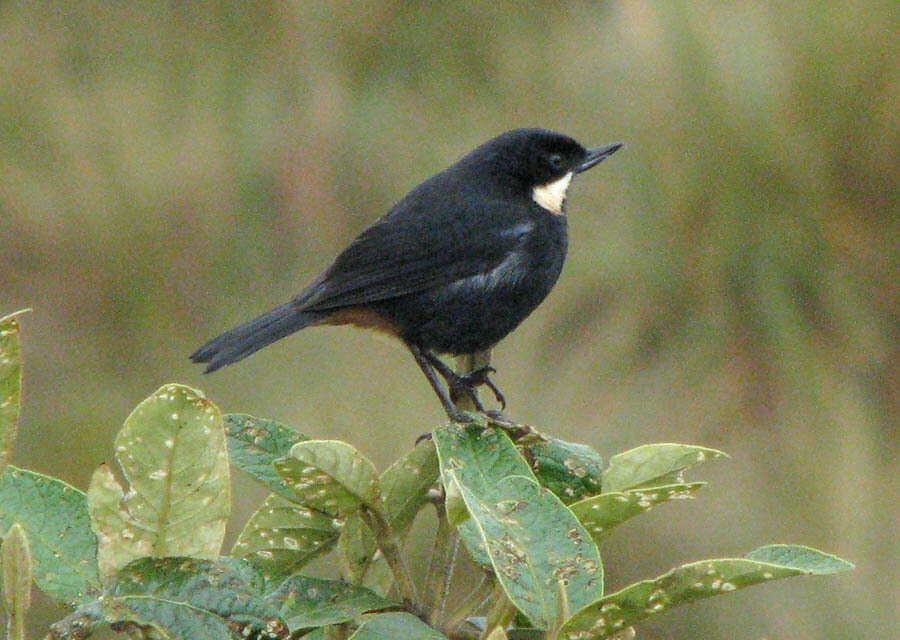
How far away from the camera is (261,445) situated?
0.84 meters

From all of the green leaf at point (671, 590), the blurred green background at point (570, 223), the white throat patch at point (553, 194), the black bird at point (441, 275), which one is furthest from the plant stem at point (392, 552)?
the blurred green background at point (570, 223)

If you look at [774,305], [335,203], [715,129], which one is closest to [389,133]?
[335,203]

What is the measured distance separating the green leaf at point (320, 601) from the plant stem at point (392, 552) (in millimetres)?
11

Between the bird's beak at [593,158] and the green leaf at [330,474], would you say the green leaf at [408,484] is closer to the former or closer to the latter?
the green leaf at [330,474]

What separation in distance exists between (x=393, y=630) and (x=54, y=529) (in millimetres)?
212

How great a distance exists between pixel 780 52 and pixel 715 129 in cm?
23

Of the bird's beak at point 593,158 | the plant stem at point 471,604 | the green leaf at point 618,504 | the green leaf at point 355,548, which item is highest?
the bird's beak at point 593,158

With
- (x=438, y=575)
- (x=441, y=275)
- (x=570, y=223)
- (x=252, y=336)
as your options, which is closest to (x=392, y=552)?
(x=438, y=575)

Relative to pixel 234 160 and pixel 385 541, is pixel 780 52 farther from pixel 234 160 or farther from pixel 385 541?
pixel 385 541

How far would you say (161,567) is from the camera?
0.67 m

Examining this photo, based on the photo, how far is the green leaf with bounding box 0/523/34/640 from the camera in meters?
0.59

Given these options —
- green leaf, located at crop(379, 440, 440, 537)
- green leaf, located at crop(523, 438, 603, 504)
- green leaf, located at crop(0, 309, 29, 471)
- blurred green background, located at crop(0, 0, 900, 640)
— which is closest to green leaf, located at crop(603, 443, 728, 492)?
green leaf, located at crop(523, 438, 603, 504)

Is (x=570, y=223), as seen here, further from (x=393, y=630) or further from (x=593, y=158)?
(x=393, y=630)

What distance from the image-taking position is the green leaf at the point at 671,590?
634 mm
